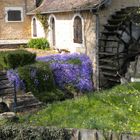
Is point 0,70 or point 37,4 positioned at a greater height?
point 37,4

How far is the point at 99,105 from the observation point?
12438 millimetres

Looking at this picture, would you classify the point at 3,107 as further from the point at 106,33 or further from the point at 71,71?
the point at 106,33

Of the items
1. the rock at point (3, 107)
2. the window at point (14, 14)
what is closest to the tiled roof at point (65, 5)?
the window at point (14, 14)

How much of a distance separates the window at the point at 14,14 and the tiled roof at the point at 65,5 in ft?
3.24

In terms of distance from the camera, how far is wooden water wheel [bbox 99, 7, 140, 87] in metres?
19.2

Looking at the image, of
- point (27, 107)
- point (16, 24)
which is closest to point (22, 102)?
point (27, 107)

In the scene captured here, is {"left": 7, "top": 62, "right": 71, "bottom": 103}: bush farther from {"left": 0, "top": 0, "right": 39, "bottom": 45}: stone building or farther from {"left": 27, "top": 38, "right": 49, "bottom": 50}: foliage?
{"left": 0, "top": 0, "right": 39, "bottom": 45}: stone building

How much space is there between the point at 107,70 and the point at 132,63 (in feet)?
4.48

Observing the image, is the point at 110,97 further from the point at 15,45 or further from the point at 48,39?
the point at 15,45

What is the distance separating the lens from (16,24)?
2872 centimetres

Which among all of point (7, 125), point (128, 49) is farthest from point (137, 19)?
point (7, 125)

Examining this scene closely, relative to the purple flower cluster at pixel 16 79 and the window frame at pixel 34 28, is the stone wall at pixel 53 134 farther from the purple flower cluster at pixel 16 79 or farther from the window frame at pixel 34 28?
the window frame at pixel 34 28

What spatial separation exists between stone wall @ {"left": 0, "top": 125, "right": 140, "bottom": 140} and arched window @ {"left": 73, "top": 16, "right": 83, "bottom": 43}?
13.8m

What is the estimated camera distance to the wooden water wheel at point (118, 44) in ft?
63.0
